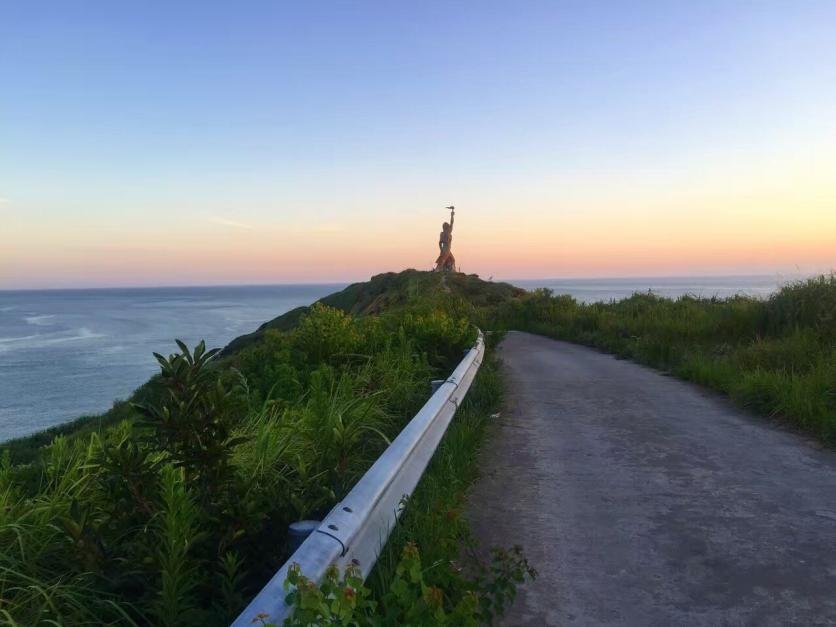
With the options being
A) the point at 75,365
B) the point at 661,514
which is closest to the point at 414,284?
the point at 661,514

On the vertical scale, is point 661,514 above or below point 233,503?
below

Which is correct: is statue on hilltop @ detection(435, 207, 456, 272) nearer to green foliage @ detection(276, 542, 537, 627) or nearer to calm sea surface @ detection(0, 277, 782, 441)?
calm sea surface @ detection(0, 277, 782, 441)

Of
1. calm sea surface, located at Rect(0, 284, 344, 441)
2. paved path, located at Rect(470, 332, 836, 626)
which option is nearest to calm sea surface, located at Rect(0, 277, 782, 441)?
calm sea surface, located at Rect(0, 284, 344, 441)

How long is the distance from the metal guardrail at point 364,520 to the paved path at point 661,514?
0.72 m

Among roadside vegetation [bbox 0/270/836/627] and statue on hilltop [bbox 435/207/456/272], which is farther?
statue on hilltop [bbox 435/207/456/272]

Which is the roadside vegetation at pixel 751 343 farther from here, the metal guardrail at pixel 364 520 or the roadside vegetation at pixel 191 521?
the roadside vegetation at pixel 191 521

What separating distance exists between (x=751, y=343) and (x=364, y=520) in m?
11.0

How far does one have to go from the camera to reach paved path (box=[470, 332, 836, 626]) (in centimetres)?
337

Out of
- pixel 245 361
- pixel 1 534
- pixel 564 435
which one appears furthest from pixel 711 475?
pixel 245 361

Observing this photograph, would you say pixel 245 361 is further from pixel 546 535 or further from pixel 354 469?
pixel 546 535

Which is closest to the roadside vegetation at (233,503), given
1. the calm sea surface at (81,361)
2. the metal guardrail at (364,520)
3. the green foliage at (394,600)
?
the green foliage at (394,600)

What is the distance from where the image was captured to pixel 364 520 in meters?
3.00

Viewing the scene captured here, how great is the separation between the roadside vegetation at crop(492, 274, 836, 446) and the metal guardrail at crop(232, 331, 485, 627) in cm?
446

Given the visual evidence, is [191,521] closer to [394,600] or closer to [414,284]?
[394,600]
